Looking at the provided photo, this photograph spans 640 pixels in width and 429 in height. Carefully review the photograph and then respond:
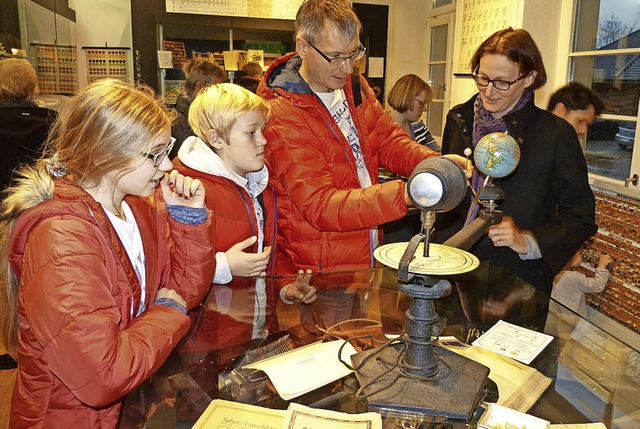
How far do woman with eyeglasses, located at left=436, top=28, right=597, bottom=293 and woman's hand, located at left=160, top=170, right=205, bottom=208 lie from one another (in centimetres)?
102

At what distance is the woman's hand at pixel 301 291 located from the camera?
1801 millimetres

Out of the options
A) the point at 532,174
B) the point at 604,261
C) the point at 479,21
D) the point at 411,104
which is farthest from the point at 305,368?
the point at 479,21

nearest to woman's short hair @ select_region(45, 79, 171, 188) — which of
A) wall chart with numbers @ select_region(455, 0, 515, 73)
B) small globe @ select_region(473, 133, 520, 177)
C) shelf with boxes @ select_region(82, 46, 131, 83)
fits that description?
small globe @ select_region(473, 133, 520, 177)

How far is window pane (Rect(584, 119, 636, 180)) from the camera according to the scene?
3736mm

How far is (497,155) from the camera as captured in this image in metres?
1.48

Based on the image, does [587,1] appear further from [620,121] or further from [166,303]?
[166,303]

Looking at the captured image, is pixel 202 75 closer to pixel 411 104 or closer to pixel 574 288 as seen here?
pixel 411 104

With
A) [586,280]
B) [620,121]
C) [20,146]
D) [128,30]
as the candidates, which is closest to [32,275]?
[20,146]

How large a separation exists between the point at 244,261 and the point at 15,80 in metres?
2.73

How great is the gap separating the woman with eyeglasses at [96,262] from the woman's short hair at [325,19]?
636 mm

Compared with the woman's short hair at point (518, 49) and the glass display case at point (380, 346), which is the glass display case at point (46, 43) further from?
the woman's short hair at point (518, 49)

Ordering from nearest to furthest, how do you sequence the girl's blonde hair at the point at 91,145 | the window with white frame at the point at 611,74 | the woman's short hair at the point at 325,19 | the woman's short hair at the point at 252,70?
the girl's blonde hair at the point at 91,145 → the woman's short hair at the point at 325,19 → the window with white frame at the point at 611,74 → the woman's short hair at the point at 252,70

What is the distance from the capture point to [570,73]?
4.30 meters

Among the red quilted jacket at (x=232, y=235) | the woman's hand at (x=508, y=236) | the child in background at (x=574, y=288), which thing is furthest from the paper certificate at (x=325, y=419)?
the child in background at (x=574, y=288)
